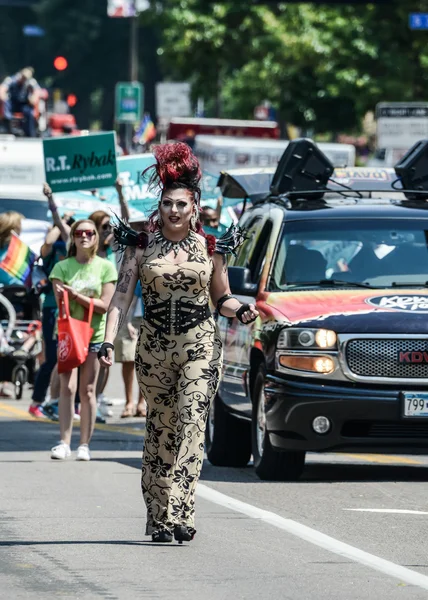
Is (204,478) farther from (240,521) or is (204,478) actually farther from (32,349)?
(32,349)

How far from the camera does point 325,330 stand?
11.1 m

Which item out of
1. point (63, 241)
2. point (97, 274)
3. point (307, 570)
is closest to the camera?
point (307, 570)

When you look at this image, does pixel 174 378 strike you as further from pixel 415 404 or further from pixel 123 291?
pixel 415 404

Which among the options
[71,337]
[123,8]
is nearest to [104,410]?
[71,337]

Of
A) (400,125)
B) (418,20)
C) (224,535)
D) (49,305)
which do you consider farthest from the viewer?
(400,125)

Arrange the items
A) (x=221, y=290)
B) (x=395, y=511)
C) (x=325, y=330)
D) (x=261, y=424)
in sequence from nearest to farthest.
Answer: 1. (x=221, y=290)
2. (x=395, y=511)
3. (x=325, y=330)
4. (x=261, y=424)

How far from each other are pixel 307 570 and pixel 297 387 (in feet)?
10.4

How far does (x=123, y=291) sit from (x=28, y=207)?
44.0ft

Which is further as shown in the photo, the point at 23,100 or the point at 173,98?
the point at 173,98

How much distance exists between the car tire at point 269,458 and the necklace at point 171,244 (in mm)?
2859

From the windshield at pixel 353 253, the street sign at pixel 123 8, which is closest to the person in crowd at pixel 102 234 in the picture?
the windshield at pixel 353 253

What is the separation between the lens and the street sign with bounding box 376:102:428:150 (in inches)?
1300

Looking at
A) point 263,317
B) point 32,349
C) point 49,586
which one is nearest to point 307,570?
point 49,586

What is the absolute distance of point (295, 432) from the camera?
11.1 meters
